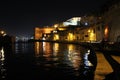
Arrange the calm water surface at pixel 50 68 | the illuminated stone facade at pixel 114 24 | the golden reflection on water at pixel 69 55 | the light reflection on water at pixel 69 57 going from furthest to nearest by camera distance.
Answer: the illuminated stone facade at pixel 114 24
the golden reflection on water at pixel 69 55
the light reflection on water at pixel 69 57
the calm water surface at pixel 50 68

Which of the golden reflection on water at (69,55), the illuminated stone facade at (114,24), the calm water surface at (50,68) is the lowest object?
the calm water surface at (50,68)

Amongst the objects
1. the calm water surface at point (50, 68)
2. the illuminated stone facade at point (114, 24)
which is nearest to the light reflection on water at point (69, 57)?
the calm water surface at point (50, 68)

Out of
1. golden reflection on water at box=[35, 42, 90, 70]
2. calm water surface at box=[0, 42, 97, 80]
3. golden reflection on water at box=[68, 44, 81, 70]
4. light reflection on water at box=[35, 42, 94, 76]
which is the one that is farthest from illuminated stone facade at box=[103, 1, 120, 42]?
calm water surface at box=[0, 42, 97, 80]

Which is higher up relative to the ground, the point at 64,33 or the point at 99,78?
the point at 64,33

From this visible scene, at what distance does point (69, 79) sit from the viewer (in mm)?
20391

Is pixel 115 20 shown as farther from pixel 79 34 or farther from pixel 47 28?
pixel 47 28

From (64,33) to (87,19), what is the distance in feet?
43.5

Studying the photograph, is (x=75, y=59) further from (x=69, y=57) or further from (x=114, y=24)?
(x=114, y=24)

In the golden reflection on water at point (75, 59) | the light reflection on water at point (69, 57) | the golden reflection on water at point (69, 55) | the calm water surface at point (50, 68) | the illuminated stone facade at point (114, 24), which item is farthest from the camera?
the illuminated stone facade at point (114, 24)

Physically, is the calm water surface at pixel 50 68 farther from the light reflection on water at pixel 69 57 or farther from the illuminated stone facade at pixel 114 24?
the illuminated stone facade at pixel 114 24

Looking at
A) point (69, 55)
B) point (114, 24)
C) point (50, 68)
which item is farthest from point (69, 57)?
point (114, 24)

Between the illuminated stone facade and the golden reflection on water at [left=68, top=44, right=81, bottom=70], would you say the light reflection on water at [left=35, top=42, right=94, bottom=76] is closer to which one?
the golden reflection on water at [left=68, top=44, right=81, bottom=70]

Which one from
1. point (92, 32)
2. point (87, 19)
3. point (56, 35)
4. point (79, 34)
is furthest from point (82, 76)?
point (56, 35)

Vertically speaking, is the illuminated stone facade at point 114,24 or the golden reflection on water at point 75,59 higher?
the illuminated stone facade at point 114,24
